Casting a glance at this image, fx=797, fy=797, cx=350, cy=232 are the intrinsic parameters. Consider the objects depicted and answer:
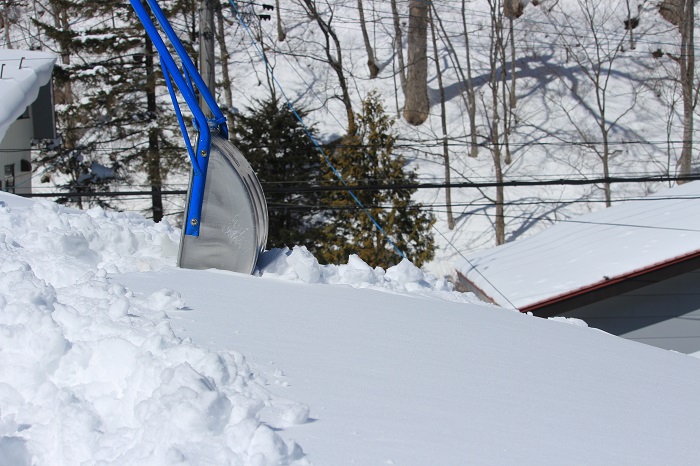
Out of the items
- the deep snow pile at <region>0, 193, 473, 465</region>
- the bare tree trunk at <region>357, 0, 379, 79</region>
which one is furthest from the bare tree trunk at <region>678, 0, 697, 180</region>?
the deep snow pile at <region>0, 193, 473, 465</region>

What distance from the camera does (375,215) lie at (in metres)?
17.5

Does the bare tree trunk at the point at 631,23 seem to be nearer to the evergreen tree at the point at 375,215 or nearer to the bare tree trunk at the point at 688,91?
the bare tree trunk at the point at 688,91

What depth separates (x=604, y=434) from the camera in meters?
3.75

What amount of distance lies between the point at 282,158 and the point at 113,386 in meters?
16.6

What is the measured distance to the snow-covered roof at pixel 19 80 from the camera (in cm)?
1288

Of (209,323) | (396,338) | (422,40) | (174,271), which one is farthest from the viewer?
(422,40)

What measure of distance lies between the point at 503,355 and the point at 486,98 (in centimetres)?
2217

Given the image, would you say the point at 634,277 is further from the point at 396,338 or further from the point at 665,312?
the point at 396,338

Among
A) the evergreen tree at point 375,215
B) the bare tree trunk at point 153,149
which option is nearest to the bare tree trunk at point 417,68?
the evergreen tree at point 375,215

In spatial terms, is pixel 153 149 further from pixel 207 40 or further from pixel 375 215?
pixel 207 40

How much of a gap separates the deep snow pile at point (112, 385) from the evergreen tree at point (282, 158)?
14455 millimetres

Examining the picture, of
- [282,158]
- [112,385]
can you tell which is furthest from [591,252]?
[282,158]

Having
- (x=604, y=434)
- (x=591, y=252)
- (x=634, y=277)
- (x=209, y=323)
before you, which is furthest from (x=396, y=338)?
(x=591, y=252)

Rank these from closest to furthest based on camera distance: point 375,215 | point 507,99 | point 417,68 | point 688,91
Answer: point 375,215
point 688,91
point 417,68
point 507,99
